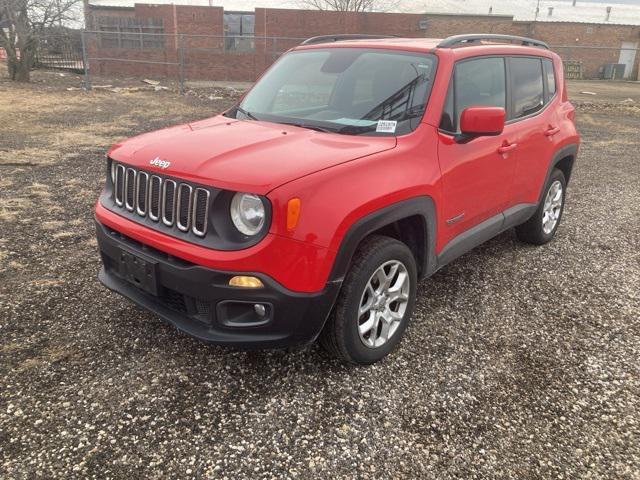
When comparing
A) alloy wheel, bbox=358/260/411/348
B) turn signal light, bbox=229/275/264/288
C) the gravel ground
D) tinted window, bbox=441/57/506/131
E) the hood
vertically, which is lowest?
the gravel ground

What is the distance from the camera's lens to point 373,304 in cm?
295

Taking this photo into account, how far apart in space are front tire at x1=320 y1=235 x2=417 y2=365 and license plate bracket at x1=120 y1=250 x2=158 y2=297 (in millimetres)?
953

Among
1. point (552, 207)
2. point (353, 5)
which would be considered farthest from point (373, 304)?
point (353, 5)

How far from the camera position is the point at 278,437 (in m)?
2.51

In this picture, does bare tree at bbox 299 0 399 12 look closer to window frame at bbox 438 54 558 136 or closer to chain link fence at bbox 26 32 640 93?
chain link fence at bbox 26 32 640 93

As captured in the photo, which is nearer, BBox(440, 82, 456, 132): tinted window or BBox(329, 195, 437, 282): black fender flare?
BBox(329, 195, 437, 282): black fender flare

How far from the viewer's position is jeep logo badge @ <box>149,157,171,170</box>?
268 centimetres

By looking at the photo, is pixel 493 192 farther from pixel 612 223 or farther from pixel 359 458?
pixel 612 223

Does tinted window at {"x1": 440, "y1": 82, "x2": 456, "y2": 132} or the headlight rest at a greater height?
tinted window at {"x1": 440, "y1": 82, "x2": 456, "y2": 132}

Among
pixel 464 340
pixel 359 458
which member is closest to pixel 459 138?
pixel 464 340

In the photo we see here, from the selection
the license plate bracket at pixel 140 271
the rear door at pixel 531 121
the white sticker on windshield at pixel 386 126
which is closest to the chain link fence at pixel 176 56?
the rear door at pixel 531 121

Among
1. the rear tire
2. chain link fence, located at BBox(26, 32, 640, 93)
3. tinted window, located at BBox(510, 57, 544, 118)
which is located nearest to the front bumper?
tinted window, located at BBox(510, 57, 544, 118)

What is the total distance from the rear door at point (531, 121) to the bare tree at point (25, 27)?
61.2 ft

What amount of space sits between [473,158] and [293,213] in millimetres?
1608
